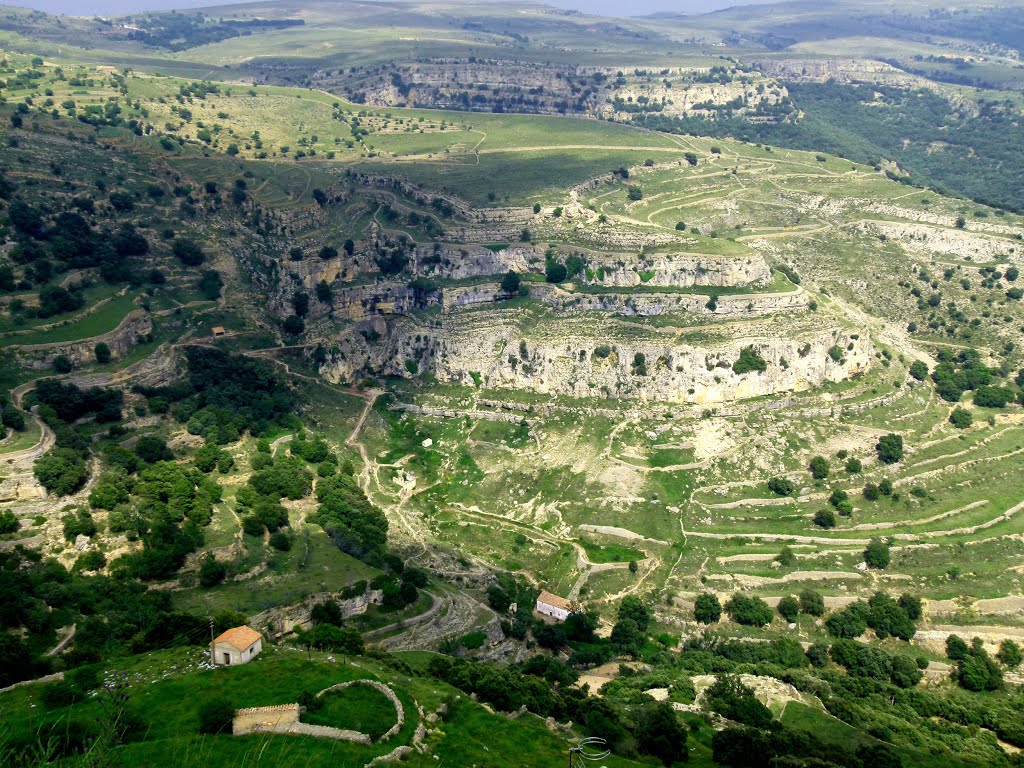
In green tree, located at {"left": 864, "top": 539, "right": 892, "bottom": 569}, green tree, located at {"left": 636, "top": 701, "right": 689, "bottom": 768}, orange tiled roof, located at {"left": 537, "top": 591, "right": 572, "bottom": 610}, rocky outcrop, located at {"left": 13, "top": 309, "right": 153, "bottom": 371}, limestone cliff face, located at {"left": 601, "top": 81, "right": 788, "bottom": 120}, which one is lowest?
orange tiled roof, located at {"left": 537, "top": 591, "right": 572, "bottom": 610}

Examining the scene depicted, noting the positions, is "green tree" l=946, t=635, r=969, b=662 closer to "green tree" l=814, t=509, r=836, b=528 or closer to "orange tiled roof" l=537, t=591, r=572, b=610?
"green tree" l=814, t=509, r=836, b=528

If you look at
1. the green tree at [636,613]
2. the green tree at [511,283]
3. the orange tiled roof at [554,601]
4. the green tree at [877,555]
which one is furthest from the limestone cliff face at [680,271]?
the green tree at [636,613]

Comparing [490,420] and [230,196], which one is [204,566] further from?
[230,196]

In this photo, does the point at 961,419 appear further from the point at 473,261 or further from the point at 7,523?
the point at 7,523

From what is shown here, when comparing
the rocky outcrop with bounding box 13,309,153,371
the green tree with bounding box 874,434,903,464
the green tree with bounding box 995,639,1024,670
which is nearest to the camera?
the green tree with bounding box 995,639,1024,670

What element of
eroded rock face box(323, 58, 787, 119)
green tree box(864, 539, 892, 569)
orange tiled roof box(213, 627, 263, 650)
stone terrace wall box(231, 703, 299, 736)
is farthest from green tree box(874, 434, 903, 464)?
eroded rock face box(323, 58, 787, 119)

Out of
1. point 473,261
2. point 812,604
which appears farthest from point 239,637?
point 473,261

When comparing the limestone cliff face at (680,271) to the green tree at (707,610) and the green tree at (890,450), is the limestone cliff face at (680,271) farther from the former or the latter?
the green tree at (707,610)

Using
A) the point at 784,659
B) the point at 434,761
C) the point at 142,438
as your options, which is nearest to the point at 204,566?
the point at 142,438
